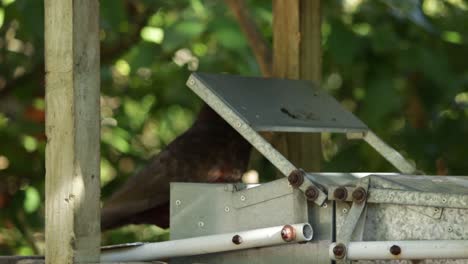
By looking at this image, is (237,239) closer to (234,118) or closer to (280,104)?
(234,118)

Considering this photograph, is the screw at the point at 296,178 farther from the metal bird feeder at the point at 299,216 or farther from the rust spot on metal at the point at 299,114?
the rust spot on metal at the point at 299,114

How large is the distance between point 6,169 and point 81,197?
3136mm

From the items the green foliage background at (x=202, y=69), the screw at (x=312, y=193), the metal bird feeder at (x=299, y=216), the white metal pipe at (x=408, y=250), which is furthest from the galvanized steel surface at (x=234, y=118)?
the green foliage background at (x=202, y=69)

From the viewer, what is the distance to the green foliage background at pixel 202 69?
528cm

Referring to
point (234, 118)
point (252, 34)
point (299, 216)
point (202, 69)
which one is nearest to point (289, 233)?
point (299, 216)

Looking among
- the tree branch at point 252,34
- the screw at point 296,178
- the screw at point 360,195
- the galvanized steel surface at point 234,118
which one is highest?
the tree branch at point 252,34

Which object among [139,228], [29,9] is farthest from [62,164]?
[139,228]

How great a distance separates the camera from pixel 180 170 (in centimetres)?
407

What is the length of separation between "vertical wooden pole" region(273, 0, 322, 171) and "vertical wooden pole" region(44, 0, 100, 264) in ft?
4.19

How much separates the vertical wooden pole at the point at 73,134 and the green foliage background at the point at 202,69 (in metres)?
1.68

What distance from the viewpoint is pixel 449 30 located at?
18.4 ft

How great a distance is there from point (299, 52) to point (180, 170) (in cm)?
68

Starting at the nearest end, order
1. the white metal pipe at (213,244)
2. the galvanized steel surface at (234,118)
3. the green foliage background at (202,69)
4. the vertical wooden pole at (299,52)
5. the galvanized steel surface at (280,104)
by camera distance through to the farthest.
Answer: the white metal pipe at (213,244) → the galvanized steel surface at (234,118) → the galvanized steel surface at (280,104) → the vertical wooden pole at (299,52) → the green foliage background at (202,69)

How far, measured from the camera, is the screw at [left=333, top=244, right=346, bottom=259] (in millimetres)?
2854
